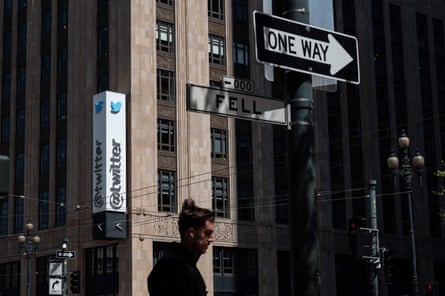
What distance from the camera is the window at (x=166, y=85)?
2234 inches

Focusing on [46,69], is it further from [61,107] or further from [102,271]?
[102,271]

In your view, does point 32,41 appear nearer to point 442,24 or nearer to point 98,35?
point 98,35

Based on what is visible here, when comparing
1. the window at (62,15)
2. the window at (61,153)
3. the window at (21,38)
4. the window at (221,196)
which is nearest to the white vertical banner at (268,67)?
the window at (221,196)

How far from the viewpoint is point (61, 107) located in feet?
201

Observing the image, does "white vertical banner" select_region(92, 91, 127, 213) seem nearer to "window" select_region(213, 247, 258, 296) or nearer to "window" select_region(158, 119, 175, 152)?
"window" select_region(158, 119, 175, 152)

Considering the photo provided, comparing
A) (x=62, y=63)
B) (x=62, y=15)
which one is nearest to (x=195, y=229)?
(x=62, y=63)

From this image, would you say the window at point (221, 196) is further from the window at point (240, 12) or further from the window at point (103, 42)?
the window at point (240, 12)

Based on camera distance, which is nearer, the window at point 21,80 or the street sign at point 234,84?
the street sign at point 234,84

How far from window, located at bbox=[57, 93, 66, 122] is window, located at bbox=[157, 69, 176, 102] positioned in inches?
314

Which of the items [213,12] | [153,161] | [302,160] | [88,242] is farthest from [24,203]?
[302,160]

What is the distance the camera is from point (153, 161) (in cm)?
5544

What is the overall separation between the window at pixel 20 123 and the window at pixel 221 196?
52.2ft

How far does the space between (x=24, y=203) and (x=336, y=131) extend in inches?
883

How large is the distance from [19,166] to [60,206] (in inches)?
293
